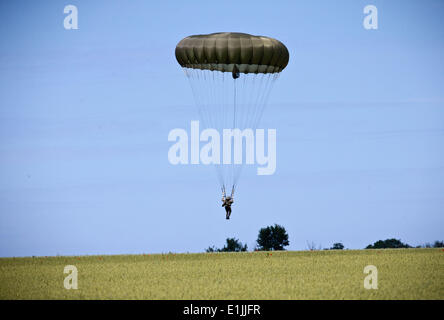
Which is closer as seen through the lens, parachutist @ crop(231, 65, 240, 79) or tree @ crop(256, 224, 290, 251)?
parachutist @ crop(231, 65, 240, 79)

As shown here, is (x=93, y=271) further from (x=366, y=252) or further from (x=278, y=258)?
(x=366, y=252)

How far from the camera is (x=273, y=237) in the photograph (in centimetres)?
9131

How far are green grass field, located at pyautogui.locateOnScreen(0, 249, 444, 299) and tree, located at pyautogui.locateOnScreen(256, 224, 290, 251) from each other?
41.4 meters

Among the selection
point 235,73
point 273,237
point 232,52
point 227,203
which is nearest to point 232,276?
point 227,203

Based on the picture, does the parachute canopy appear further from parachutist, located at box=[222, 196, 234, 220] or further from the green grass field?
the green grass field

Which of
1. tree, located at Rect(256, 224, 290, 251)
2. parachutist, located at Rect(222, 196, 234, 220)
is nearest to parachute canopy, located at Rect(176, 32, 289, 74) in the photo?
parachutist, located at Rect(222, 196, 234, 220)

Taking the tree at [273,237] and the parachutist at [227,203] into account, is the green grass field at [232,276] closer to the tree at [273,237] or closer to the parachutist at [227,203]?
the parachutist at [227,203]

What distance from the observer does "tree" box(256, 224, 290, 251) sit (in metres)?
90.6

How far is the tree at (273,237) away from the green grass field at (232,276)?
41.4 meters

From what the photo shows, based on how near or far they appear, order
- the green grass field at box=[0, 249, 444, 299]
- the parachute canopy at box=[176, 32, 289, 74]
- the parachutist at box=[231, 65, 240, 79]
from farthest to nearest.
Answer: the parachutist at box=[231, 65, 240, 79], the parachute canopy at box=[176, 32, 289, 74], the green grass field at box=[0, 249, 444, 299]

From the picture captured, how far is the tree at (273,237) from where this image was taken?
297 feet

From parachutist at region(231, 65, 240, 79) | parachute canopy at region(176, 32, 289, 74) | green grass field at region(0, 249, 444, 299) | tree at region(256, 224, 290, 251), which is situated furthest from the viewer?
tree at region(256, 224, 290, 251)
